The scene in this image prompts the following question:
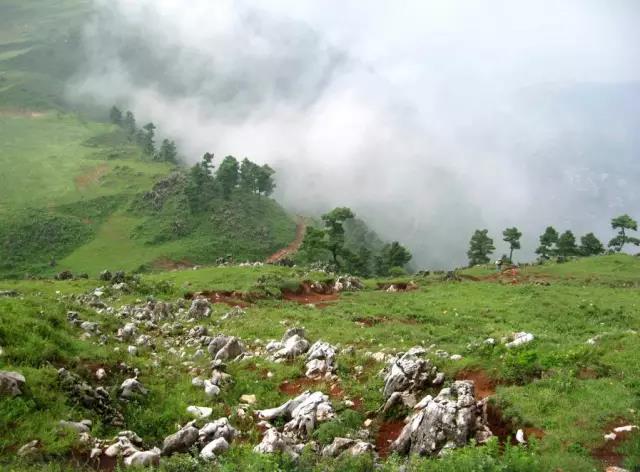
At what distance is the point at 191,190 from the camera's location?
126 meters

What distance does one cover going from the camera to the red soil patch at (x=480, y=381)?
52.6ft

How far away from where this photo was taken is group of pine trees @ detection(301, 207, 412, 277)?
77.8 metres

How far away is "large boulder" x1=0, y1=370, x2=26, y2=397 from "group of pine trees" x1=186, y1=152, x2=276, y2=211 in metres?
115

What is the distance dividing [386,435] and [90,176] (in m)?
152

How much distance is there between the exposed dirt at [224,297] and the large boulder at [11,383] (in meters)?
26.8

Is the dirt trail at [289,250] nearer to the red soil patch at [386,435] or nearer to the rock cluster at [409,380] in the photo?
the rock cluster at [409,380]

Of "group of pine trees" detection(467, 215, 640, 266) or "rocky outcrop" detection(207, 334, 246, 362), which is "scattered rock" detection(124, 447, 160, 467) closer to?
"rocky outcrop" detection(207, 334, 246, 362)

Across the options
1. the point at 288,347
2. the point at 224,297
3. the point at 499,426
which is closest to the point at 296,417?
the point at 499,426

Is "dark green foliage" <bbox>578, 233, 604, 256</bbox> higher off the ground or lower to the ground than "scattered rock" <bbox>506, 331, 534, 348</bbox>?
higher

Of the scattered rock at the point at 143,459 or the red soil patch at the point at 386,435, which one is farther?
the red soil patch at the point at 386,435

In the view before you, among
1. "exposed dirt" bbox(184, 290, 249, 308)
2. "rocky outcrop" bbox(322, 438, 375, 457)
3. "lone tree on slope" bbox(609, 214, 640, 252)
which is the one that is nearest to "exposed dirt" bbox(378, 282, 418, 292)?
"exposed dirt" bbox(184, 290, 249, 308)

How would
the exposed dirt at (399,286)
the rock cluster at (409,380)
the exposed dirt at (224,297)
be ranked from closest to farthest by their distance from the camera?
the rock cluster at (409,380) → the exposed dirt at (224,297) → the exposed dirt at (399,286)

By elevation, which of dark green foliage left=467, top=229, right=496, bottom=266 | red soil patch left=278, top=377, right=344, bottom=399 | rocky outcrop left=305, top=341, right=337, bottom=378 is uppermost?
dark green foliage left=467, top=229, right=496, bottom=266

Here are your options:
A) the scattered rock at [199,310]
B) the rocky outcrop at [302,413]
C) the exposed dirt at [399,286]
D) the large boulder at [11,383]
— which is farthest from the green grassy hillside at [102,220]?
the rocky outcrop at [302,413]
